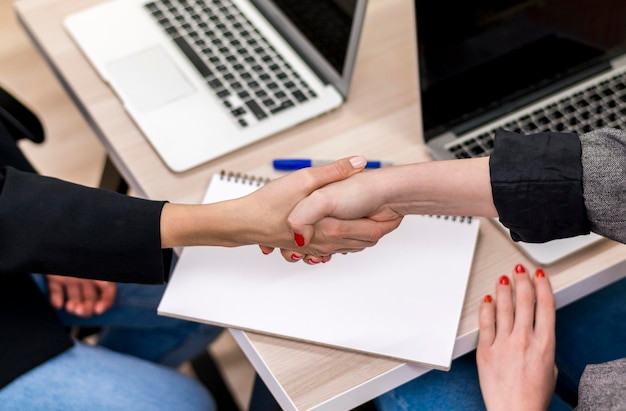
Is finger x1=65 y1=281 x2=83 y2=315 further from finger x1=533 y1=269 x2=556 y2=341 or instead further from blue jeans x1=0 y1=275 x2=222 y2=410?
finger x1=533 y1=269 x2=556 y2=341

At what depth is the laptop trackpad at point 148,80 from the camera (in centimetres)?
117

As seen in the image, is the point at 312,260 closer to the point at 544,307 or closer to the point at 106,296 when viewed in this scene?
the point at 544,307

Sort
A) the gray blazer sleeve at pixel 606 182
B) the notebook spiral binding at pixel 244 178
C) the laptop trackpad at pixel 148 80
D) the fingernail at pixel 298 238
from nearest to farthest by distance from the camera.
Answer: the gray blazer sleeve at pixel 606 182 < the fingernail at pixel 298 238 < the notebook spiral binding at pixel 244 178 < the laptop trackpad at pixel 148 80

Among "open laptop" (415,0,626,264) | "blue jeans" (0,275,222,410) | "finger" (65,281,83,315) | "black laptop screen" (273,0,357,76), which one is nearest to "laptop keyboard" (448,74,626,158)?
"open laptop" (415,0,626,264)

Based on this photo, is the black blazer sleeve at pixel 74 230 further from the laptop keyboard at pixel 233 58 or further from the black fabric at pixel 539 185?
the black fabric at pixel 539 185

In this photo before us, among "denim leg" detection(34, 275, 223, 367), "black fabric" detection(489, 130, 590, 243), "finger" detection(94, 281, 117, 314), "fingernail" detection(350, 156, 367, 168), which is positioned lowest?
"denim leg" detection(34, 275, 223, 367)

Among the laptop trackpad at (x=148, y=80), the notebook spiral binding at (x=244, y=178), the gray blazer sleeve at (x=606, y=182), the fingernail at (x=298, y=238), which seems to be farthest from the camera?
the laptop trackpad at (x=148, y=80)

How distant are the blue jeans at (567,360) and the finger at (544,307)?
0.14 metres

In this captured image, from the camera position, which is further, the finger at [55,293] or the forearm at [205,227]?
the finger at [55,293]

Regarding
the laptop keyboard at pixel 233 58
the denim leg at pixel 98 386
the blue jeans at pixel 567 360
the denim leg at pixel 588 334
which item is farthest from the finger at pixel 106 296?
the denim leg at pixel 588 334

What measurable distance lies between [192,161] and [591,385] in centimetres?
58

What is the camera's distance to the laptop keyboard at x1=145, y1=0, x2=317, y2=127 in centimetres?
115

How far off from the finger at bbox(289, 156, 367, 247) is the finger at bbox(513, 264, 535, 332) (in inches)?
9.7

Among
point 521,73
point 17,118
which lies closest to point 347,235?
point 521,73
